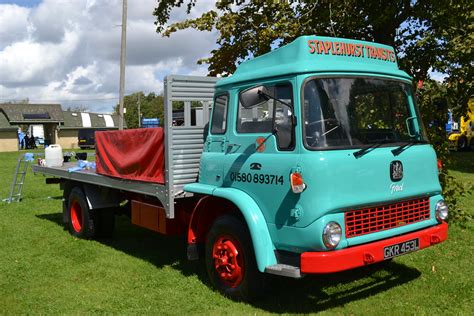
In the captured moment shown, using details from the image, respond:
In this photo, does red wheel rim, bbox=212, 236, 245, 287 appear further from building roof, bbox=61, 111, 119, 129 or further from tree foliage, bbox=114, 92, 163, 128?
tree foliage, bbox=114, 92, 163, 128

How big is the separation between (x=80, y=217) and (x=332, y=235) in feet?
18.2

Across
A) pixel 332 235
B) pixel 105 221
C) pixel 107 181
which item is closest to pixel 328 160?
pixel 332 235

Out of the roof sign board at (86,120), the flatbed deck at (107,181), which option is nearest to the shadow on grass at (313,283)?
the flatbed deck at (107,181)

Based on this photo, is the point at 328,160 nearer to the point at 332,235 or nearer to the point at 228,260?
the point at 332,235

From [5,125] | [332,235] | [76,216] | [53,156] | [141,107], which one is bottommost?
[76,216]

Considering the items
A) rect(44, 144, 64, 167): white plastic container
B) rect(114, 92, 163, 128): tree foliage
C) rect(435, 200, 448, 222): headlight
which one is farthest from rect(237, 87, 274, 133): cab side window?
rect(114, 92, 163, 128): tree foliage

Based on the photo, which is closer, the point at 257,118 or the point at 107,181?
the point at 257,118

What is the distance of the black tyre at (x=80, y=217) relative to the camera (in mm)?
8078

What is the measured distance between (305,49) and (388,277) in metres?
2.95

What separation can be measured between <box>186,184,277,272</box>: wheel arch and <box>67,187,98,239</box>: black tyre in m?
3.07

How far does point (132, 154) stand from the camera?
21.7ft

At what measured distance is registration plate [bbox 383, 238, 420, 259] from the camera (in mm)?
4590

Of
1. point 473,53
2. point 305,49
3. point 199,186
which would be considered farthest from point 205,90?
point 473,53

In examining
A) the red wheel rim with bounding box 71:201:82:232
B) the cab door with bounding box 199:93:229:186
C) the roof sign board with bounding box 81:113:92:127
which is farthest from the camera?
the roof sign board with bounding box 81:113:92:127
